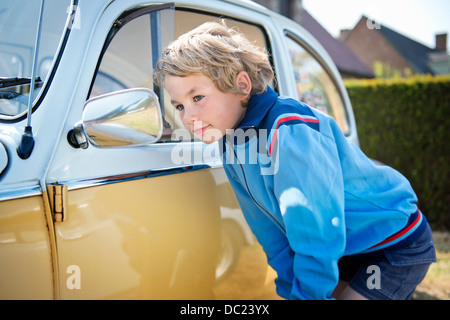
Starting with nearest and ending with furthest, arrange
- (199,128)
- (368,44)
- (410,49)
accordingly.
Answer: (199,128)
(368,44)
(410,49)

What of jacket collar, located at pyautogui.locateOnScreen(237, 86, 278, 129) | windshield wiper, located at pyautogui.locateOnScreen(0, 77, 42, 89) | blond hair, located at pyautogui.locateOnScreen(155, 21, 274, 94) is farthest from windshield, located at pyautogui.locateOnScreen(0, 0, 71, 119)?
jacket collar, located at pyautogui.locateOnScreen(237, 86, 278, 129)

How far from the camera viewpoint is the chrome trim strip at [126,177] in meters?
1.42

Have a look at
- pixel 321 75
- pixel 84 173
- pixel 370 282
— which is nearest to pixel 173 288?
pixel 84 173

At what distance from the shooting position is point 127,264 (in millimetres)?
1522

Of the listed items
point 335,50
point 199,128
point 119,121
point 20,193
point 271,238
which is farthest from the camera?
point 335,50

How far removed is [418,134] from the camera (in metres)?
6.74

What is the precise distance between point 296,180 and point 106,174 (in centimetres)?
72

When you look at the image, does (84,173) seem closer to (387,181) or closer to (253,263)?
(253,263)

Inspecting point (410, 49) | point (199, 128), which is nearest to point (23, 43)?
point (199, 128)

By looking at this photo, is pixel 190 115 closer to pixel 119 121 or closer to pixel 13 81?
pixel 119 121

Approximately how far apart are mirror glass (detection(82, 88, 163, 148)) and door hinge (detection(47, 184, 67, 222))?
206 mm

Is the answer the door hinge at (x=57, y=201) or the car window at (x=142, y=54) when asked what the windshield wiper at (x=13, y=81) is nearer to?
the car window at (x=142, y=54)

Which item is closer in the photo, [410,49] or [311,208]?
[311,208]

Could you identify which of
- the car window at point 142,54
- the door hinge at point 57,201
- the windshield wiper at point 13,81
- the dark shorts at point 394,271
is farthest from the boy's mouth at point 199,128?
the dark shorts at point 394,271
